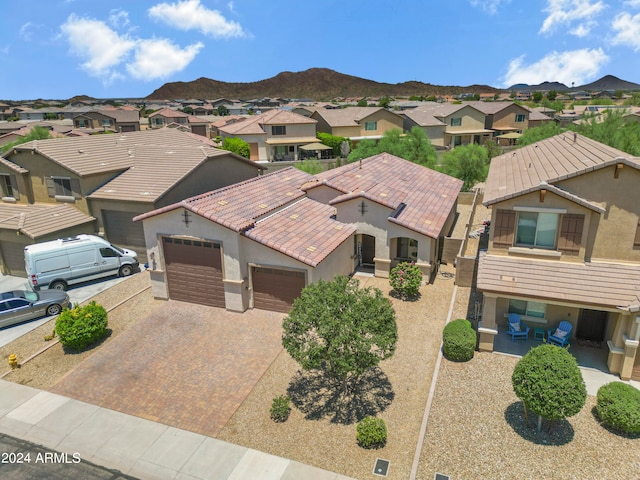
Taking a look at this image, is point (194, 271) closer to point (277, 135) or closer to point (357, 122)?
point (277, 135)

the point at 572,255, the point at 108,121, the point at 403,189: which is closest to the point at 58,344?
the point at 403,189

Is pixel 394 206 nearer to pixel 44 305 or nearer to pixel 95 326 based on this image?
pixel 95 326

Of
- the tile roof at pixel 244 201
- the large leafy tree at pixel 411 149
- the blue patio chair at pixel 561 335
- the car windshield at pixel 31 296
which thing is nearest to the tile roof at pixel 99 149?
Result: the car windshield at pixel 31 296

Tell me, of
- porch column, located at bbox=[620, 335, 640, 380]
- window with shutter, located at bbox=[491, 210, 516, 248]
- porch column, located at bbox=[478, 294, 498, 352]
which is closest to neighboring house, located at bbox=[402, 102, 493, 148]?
window with shutter, located at bbox=[491, 210, 516, 248]

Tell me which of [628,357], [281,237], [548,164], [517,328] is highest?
[548,164]

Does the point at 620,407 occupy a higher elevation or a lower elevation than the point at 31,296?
higher
